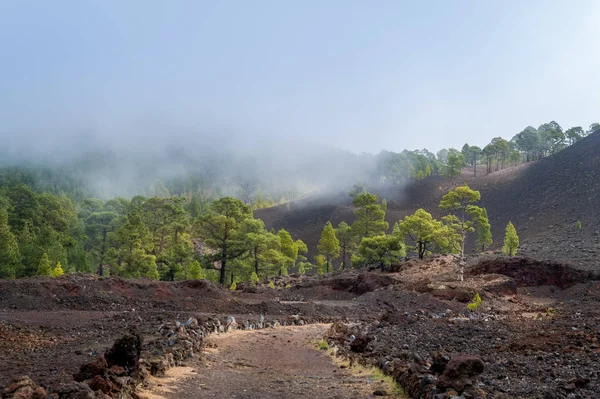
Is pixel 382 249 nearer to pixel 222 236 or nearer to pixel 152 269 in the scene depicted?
pixel 222 236

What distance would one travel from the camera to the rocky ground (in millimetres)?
8445

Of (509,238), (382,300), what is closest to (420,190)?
(509,238)

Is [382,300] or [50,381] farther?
[382,300]

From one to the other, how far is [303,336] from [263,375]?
336 inches

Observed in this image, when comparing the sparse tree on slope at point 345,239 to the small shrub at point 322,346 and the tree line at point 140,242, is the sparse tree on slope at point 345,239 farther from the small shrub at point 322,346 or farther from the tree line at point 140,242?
the small shrub at point 322,346

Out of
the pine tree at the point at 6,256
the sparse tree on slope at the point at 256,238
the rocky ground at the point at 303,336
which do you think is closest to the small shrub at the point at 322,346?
the rocky ground at the point at 303,336

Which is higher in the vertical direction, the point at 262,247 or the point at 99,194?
the point at 99,194

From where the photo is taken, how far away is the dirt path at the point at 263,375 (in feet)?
32.0

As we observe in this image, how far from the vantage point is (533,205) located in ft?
291

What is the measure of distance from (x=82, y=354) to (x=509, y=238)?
52.7 metres

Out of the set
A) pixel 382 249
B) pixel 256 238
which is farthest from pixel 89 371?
pixel 382 249

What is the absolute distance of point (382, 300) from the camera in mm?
33219

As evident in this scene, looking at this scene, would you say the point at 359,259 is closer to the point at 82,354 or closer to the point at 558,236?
the point at 558,236

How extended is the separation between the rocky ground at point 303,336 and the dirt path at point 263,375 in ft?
0.32
